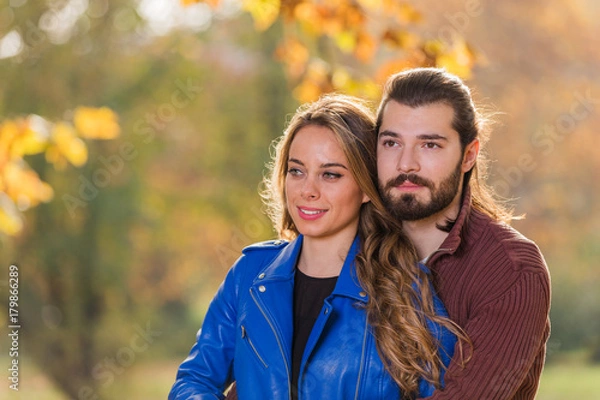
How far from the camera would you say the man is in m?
2.37

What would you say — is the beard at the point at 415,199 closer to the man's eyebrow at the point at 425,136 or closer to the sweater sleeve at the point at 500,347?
the man's eyebrow at the point at 425,136

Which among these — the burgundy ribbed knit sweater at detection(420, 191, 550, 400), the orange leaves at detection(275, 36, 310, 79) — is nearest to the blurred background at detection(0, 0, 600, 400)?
the orange leaves at detection(275, 36, 310, 79)

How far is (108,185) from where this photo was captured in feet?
39.5

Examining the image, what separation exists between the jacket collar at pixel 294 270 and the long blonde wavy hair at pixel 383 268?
24mm

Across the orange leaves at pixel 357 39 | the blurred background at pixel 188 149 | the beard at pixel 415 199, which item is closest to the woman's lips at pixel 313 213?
the beard at pixel 415 199

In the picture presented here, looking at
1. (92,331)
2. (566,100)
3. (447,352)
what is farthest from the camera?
(92,331)

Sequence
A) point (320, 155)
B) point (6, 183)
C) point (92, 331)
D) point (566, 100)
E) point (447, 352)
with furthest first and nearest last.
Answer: point (92, 331) < point (566, 100) < point (6, 183) < point (320, 155) < point (447, 352)

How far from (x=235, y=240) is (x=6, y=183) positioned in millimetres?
8705

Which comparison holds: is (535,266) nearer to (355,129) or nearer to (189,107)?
(355,129)

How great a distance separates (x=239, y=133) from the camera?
12484 mm

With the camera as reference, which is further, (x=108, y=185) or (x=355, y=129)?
(x=108, y=185)

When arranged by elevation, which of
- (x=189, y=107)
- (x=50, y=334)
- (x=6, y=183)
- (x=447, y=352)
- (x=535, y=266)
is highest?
(x=189, y=107)

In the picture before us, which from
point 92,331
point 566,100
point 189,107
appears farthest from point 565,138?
point 92,331

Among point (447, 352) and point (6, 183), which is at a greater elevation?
point (6, 183)
